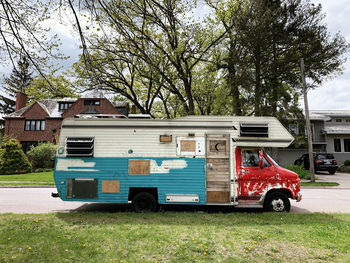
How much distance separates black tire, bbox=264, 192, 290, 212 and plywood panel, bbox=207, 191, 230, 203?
1.45m

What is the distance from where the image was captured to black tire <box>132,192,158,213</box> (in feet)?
24.1

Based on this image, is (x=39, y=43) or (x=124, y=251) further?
(x=39, y=43)

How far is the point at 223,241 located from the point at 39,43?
6.83 metres

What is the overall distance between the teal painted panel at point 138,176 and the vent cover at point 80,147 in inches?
6.9

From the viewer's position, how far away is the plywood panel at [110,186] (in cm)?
730

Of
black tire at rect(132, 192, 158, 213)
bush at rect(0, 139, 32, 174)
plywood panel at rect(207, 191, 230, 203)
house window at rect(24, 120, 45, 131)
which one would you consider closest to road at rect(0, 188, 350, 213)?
black tire at rect(132, 192, 158, 213)

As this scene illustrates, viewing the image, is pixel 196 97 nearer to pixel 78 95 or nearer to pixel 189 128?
pixel 78 95

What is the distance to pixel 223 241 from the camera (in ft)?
16.0

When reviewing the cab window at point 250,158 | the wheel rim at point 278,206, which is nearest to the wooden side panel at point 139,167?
the cab window at point 250,158

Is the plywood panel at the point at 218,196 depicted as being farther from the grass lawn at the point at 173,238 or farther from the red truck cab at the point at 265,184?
the grass lawn at the point at 173,238

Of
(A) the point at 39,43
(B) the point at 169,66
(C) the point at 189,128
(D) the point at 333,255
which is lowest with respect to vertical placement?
(D) the point at 333,255

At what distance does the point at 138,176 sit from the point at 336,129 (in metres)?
32.6

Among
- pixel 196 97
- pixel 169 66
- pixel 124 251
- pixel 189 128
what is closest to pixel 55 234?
pixel 124 251

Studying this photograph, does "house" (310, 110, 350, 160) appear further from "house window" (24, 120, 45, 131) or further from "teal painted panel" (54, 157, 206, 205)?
"house window" (24, 120, 45, 131)
